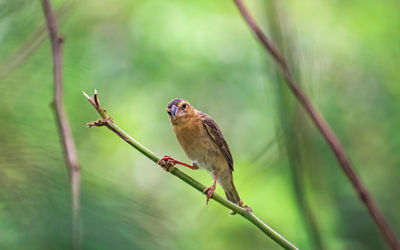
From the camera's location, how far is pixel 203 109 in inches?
231

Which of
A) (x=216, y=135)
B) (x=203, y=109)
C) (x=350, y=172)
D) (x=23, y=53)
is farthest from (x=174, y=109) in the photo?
(x=350, y=172)

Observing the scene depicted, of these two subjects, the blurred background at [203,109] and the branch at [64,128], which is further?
the blurred background at [203,109]

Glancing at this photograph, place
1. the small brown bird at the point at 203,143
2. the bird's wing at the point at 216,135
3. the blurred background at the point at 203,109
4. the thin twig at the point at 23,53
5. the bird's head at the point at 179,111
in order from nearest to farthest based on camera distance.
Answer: the blurred background at the point at 203,109 → the thin twig at the point at 23,53 → the bird's head at the point at 179,111 → the small brown bird at the point at 203,143 → the bird's wing at the point at 216,135

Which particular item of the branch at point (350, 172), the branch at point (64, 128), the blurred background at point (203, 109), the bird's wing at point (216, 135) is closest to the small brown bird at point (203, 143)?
the bird's wing at point (216, 135)

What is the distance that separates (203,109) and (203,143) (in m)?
1.89

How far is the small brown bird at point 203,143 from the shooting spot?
380cm

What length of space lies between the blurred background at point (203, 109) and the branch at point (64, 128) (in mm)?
48

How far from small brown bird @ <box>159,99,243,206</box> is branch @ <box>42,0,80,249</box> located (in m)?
1.80

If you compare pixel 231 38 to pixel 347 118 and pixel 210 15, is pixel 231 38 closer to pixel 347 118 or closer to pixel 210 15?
pixel 210 15

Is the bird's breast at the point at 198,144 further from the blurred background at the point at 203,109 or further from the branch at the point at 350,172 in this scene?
the branch at the point at 350,172

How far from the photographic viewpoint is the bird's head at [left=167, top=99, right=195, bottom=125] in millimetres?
3678

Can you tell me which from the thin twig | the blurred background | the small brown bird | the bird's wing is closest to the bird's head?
the small brown bird

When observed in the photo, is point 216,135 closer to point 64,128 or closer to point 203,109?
point 203,109

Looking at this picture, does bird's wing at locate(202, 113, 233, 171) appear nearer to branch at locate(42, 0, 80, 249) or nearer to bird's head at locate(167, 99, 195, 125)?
bird's head at locate(167, 99, 195, 125)
